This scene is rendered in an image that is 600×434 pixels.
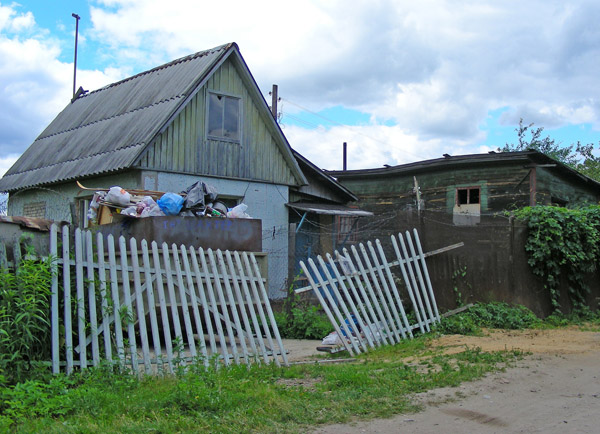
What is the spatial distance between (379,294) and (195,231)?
3005 mm

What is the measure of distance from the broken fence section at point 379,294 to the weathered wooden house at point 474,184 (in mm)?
7759

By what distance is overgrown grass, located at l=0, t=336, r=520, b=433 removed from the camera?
14.3 ft

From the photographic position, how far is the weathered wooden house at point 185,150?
1352 centimetres

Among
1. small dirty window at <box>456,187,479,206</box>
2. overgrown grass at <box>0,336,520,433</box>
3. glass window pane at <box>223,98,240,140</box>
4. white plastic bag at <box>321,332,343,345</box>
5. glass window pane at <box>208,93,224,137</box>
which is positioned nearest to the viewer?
overgrown grass at <box>0,336,520,433</box>

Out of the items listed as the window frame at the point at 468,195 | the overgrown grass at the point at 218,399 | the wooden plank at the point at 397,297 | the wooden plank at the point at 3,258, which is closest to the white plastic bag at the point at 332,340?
the wooden plank at the point at 397,297

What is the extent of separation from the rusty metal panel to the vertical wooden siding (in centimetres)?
403

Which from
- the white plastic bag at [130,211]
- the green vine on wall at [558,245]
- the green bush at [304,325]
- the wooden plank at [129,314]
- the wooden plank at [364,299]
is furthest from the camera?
the green vine on wall at [558,245]

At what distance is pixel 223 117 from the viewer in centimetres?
1484

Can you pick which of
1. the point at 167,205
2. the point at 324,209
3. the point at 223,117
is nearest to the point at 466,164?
the point at 324,209

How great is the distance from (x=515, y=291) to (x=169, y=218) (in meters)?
6.31

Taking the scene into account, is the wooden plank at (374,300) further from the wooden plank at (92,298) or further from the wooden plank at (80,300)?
the wooden plank at (80,300)

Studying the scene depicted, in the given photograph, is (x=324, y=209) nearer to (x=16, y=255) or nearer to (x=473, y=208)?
(x=473, y=208)

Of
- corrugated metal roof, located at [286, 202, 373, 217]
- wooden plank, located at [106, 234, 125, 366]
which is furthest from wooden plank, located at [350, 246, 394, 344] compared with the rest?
corrugated metal roof, located at [286, 202, 373, 217]

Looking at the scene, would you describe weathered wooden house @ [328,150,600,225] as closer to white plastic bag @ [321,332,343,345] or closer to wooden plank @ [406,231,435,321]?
wooden plank @ [406,231,435,321]
